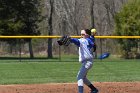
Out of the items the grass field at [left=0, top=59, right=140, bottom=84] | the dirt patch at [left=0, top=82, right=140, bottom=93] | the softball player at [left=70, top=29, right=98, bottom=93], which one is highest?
the softball player at [left=70, top=29, right=98, bottom=93]

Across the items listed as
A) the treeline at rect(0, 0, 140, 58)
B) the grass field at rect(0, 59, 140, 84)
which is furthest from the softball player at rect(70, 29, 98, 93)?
the treeline at rect(0, 0, 140, 58)

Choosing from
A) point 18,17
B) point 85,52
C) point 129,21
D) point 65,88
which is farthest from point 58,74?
point 129,21

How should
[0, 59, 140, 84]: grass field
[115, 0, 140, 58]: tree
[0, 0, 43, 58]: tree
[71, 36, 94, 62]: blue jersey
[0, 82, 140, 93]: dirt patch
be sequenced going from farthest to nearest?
[115, 0, 140, 58]: tree, [0, 0, 43, 58]: tree, [0, 59, 140, 84]: grass field, [0, 82, 140, 93]: dirt patch, [71, 36, 94, 62]: blue jersey

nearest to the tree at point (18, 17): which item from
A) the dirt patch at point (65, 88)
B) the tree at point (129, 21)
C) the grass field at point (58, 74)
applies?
the tree at point (129, 21)

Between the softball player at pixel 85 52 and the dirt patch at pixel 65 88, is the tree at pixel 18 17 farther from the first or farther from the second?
the softball player at pixel 85 52

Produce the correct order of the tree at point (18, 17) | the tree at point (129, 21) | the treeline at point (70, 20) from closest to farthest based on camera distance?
the treeline at point (70, 20) < the tree at point (18, 17) < the tree at point (129, 21)

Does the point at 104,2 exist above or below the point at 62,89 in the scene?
above

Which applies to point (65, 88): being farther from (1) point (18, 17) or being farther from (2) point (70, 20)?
(2) point (70, 20)

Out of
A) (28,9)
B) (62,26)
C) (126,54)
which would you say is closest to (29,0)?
(28,9)

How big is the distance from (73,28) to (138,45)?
75.3 feet

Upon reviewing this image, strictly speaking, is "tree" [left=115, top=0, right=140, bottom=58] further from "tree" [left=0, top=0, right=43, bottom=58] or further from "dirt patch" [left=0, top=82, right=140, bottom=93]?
"dirt patch" [left=0, top=82, right=140, bottom=93]

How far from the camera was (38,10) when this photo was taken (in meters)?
43.6

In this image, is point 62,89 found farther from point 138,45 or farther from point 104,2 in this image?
point 104,2

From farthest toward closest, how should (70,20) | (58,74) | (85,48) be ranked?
1. (70,20)
2. (58,74)
3. (85,48)
